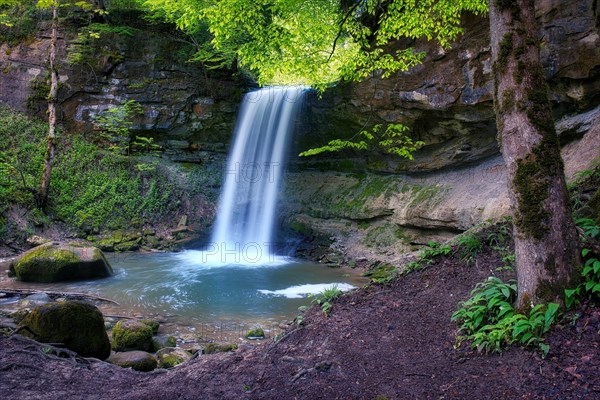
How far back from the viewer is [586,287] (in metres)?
3.21

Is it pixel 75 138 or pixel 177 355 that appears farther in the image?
pixel 75 138

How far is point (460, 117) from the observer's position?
11609mm

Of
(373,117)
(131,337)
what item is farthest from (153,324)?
(373,117)

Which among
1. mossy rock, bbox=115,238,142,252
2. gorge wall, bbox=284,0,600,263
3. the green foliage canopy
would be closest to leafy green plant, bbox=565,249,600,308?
the green foliage canopy

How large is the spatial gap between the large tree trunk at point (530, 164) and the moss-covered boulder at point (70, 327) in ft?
16.9

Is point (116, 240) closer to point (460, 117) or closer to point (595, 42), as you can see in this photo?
point (460, 117)

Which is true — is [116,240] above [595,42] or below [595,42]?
below

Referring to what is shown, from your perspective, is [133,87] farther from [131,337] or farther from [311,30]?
[131,337]

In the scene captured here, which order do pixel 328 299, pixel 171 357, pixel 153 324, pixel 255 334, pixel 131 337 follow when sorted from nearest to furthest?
1. pixel 328 299
2. pixel 171 357
3. pixel 131 337
4. pixel 255 334
5. pixel 153 324

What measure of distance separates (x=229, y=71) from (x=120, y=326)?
43.9 feet

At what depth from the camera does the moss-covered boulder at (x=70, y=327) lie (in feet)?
17.6

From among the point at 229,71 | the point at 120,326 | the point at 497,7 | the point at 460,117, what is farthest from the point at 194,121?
the point at 497,7

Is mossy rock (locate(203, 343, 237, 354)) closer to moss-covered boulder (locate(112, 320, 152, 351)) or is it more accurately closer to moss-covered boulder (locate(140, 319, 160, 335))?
moss-covered boulder (locate(112, 320, 152, 351))

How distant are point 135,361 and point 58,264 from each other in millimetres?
6270
